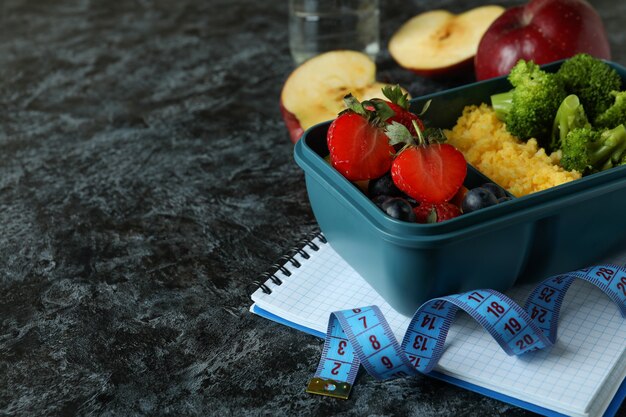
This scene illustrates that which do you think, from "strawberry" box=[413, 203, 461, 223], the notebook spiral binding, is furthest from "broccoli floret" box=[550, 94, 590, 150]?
the notebook spiral binding

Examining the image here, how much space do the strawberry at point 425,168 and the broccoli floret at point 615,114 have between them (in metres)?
0.32

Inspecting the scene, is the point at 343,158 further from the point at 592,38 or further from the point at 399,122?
the point at 592,38

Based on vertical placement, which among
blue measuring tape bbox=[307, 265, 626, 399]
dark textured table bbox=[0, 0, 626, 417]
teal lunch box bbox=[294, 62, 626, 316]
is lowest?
dark textured table bbox=[0, 0, 626, 417]

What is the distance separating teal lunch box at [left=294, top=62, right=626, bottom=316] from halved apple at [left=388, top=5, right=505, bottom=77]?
666mm

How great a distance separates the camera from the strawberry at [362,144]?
3.67 feet

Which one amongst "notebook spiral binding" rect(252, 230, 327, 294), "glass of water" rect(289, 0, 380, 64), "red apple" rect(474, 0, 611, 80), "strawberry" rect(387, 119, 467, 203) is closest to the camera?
"strawberry" rect(387, 119, 467, 203)

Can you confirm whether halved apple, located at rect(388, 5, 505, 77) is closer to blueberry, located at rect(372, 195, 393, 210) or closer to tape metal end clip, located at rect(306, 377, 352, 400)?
blueberry, located at rect(372, 195, 393, 210)

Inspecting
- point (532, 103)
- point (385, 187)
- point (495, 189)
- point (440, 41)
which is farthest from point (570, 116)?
point (440, 41)

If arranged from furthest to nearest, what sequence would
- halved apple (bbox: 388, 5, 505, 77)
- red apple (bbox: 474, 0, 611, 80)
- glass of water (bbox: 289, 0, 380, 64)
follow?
glass of water (bbox: 289, 0, 380, 64)
halved apple (bbox: 388, 5, 505, 77)
red apple (bbox: 474, 0, 611, 80)

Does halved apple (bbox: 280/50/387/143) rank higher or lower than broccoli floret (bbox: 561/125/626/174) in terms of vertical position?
lower

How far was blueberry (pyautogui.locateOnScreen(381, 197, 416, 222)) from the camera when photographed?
1.04 metres

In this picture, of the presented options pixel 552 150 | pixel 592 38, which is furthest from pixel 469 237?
pixel 592 38

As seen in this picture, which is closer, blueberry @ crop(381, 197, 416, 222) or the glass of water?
blueberry @ crop(381, 197, 416, 222)

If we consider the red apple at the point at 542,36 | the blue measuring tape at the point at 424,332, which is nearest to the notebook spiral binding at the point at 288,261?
the blue measuring tape at the point at 424,332
